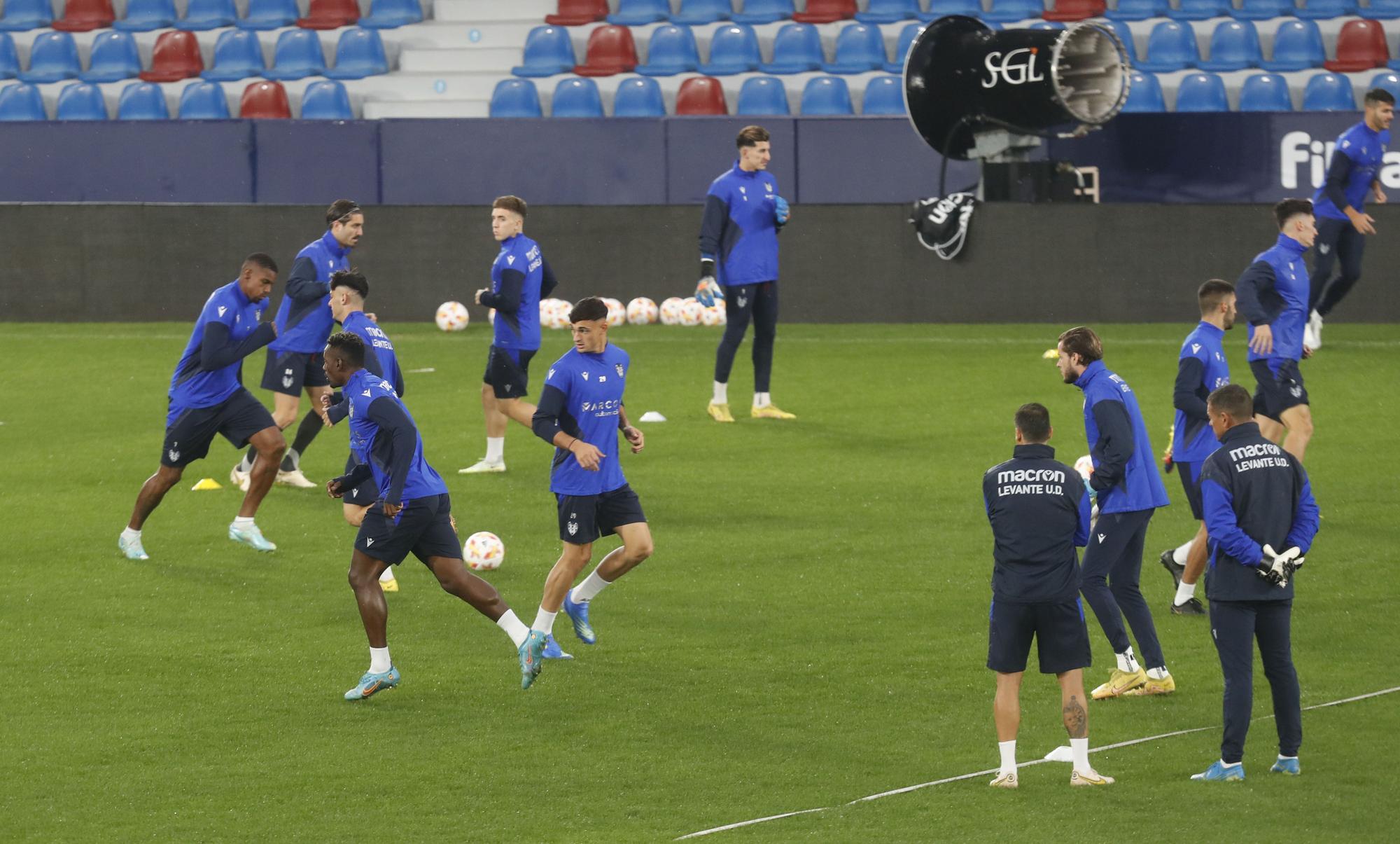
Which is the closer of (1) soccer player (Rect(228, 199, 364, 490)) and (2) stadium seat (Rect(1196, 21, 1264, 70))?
(1) soccer player (Rect(228, 199, 364, 490))

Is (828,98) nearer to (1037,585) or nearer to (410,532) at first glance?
(410,532)

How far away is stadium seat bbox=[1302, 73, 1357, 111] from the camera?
79.8 ft

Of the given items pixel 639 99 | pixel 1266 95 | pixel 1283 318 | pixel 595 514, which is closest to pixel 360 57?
pixel 639 99

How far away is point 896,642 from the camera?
32.5ft

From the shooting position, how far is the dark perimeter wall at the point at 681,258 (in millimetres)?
21812

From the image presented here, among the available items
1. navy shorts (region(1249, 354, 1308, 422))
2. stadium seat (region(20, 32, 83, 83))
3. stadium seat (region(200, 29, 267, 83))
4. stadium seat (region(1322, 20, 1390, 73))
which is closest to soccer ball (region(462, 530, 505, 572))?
navy shorts (region(1249, 354, 1308, 422))

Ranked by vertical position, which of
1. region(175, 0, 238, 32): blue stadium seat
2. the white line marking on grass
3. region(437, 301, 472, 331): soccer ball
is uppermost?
region(175, 0, 238, 32): blue stadium seat

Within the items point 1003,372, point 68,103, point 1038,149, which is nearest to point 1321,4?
point 1038,149

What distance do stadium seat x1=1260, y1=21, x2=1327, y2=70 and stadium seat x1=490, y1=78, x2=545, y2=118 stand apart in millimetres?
10621

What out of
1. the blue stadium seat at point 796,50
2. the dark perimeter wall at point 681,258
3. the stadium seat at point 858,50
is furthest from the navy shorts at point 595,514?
the blue stadium seat at point 796,50

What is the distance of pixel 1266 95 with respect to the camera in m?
24.8

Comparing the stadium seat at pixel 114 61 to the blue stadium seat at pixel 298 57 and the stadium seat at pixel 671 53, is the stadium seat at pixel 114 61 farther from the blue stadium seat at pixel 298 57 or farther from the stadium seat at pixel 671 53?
the stadium seat at pixel 671 53

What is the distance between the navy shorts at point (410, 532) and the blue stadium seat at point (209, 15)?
2279 cm

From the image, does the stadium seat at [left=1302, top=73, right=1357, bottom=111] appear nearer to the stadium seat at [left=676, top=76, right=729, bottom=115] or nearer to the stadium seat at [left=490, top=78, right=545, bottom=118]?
the stadium seat at [left=676, top=76, right=729, bottom=115]
